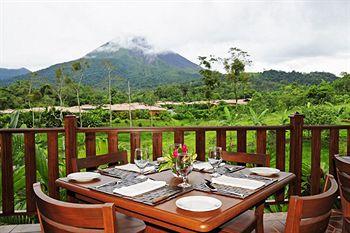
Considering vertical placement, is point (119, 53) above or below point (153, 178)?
above

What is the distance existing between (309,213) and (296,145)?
2308mm

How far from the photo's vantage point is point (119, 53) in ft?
22.6

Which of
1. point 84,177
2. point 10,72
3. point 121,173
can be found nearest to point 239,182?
point 121,173

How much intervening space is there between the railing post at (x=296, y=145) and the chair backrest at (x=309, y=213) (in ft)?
6.95

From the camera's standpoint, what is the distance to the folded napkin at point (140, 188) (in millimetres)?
1768

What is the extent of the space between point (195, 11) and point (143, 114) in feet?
7.44

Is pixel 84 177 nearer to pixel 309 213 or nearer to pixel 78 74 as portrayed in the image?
pixel 309 213

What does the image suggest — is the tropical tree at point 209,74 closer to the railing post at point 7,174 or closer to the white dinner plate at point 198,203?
the railing post at point 7,174

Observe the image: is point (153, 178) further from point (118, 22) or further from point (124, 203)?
point (118, 22)

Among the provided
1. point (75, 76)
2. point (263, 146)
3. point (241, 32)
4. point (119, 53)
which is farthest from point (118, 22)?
point (263, 146)

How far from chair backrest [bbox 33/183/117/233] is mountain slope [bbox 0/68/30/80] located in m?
5.18

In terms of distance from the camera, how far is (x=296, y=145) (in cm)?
357

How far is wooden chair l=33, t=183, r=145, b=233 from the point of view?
1.30 m

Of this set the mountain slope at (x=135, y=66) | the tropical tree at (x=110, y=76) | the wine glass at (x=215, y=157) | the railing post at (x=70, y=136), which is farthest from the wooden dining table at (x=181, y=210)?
the mountain slope at (x=135, y=66)
